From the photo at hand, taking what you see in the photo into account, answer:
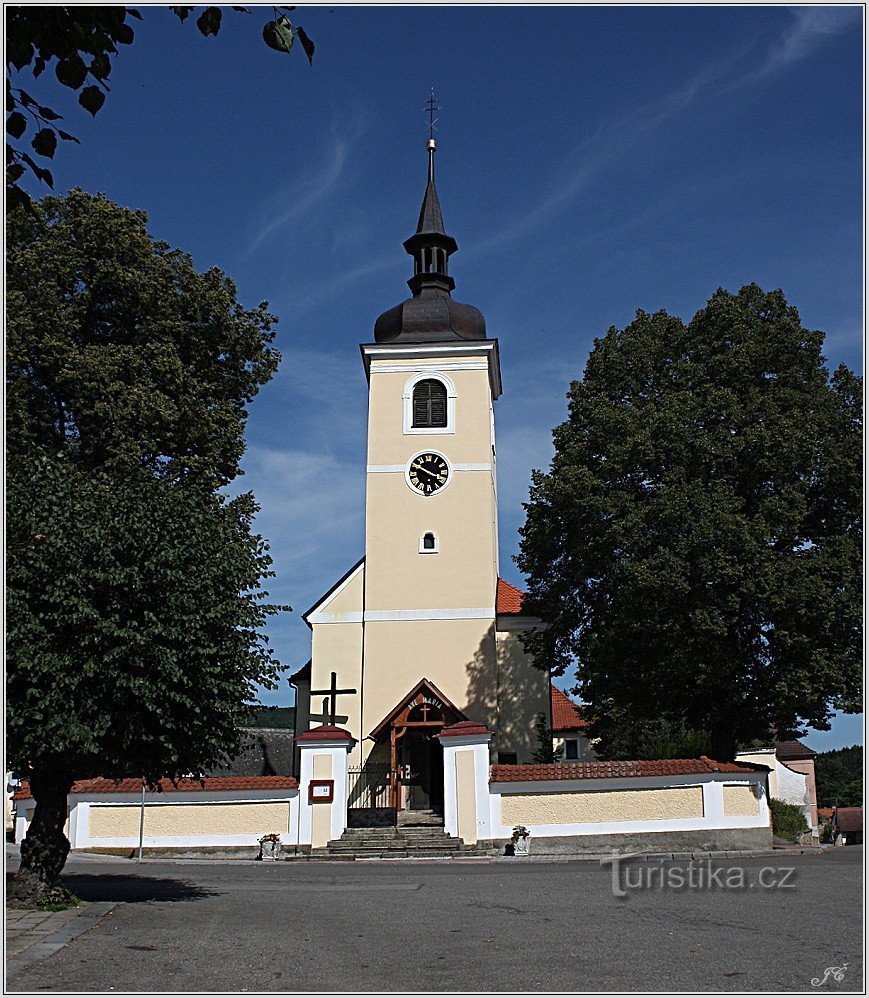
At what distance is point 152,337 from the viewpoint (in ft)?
67.3

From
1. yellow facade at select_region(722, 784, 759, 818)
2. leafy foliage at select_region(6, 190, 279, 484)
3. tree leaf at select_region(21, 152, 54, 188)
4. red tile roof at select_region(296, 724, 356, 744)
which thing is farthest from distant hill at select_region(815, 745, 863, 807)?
tree leaf at select_region(21, 152, 54, 188)

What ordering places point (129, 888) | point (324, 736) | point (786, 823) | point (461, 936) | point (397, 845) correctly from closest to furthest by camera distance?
1. point (461, 936)
2. point (129, 888)
3. point (397, 845)
4. point (324, 736)
5. point (786, 823)

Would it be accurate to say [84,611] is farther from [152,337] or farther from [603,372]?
[603,372]

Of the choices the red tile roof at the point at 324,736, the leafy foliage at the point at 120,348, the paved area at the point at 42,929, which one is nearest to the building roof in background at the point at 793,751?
the red tile roof at the point at 324,736

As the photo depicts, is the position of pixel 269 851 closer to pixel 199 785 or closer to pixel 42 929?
pixel 199 785

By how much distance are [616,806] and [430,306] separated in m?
17.4

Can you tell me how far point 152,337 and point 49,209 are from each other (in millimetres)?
3366

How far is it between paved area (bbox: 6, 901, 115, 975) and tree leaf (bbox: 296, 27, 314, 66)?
252 inches

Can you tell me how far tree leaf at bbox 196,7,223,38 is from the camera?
5496mm

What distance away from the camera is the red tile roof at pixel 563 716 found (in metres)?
37.4

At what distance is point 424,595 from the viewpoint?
96.1 feet

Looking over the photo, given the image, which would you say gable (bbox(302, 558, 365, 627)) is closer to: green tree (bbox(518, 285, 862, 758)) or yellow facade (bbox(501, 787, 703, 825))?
green tree (bbox(518, 285, 862, 758))

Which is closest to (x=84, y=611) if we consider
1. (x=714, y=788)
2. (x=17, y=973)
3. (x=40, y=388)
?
(x=17, y=973)

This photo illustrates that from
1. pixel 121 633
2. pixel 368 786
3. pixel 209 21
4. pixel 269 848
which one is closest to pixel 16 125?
pixel 209 21
